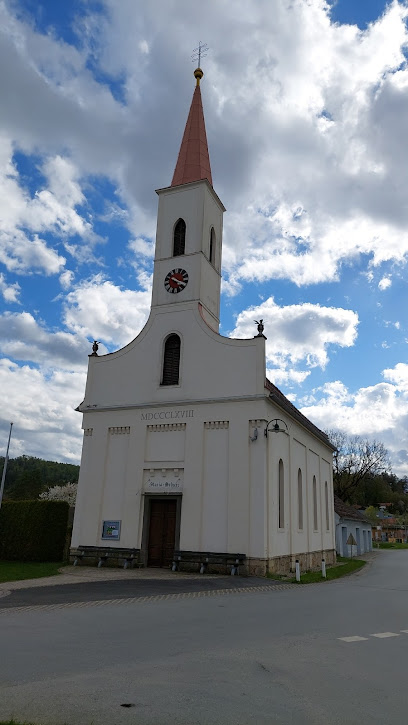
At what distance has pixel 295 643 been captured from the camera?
8.55 m

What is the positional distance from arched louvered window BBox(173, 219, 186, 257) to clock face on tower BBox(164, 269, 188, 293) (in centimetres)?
117

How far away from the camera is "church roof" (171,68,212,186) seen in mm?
28594

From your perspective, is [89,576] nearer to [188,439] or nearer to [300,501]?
[188,439]

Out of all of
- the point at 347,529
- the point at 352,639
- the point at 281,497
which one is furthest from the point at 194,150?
the point at 347,529

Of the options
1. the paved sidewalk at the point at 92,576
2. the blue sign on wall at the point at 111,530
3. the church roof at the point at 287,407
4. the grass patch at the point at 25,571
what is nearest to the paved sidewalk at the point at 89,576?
the paved sidewalk at the point at 92,576

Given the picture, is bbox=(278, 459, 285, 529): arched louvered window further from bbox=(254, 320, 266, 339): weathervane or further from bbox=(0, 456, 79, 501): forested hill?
bbox=(0, 456, 79, 501): forested hill

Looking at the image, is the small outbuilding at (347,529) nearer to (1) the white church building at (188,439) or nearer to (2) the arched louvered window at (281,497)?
(1) the white church building at (188,439)

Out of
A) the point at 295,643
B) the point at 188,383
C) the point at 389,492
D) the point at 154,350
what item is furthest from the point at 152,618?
the point at 389,492

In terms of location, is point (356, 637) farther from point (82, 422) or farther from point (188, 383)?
point (82, 422)

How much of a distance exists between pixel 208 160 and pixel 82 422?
15.8m

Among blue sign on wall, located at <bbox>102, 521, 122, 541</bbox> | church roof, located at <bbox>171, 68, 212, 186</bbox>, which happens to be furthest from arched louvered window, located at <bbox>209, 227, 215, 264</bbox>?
blue sign on wall, located at <bbox>102, 521, 122, 541</bbox>

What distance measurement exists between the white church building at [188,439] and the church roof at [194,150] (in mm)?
421

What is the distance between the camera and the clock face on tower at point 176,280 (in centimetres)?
2602

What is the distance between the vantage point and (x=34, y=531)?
25.8 metres
